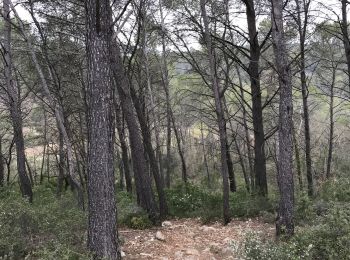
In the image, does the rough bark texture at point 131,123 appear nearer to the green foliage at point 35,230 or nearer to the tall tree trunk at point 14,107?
the green foliage at point 35,230

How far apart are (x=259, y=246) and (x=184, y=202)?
6.46m

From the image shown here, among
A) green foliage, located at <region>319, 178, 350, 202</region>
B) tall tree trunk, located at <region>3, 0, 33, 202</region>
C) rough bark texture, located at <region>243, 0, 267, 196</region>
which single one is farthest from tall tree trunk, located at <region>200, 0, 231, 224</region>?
tall tree trunk, located at <region>3, 0, 33, 202</region>

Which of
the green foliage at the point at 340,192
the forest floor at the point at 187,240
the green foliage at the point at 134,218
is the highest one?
the green foliage at the point at 340,192

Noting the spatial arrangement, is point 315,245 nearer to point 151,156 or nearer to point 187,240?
point 187,240

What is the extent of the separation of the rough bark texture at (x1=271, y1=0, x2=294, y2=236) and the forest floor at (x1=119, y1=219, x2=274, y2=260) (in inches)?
33.1

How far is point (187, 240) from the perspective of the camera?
7.75 m

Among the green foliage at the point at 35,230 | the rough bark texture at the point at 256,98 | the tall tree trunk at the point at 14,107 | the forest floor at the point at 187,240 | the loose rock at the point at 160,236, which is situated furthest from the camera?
the tall tree trunk at the point at 14,107

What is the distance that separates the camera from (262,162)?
10.9 metres

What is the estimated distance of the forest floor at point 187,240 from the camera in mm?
6602

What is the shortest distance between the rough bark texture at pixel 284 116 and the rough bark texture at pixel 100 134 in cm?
276

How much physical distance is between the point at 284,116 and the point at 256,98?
425cm

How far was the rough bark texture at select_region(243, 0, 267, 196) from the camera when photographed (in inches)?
400

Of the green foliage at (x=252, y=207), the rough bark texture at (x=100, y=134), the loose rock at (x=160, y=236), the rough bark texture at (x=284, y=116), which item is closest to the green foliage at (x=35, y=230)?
the rough bark texture at (x=100, y=134)

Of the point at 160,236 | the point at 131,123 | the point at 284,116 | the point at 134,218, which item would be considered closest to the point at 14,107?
the point at 131,123
